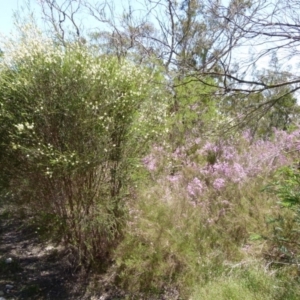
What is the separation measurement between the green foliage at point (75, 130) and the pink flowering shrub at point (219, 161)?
741 millimetres

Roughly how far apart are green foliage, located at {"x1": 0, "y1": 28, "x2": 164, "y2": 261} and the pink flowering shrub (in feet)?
2.43

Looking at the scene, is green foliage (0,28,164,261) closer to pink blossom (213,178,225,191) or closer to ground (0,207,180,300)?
ground (0,207,180,300)

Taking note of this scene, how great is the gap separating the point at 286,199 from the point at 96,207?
2.27m

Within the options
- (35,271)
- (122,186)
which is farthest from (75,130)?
(35,271)

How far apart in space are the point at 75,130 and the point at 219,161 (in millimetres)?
2598

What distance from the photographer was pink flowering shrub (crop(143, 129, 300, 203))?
17.3ft

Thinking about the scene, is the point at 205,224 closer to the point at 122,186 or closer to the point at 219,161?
the point at 122,186

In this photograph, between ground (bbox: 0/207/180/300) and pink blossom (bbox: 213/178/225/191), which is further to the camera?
pink blossom (bbox: 213/178/225/191)

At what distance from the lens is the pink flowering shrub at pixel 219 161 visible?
5281 millimetres

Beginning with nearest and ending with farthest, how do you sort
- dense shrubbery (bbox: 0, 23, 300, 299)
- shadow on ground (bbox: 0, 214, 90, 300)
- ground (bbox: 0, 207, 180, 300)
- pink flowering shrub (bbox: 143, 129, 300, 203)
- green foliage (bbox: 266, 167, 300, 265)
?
green foliage (bbox: 266, 167, 300, 265), dense shrubbery (bbox: 0, 23, 300, 299), ground (bbox: 0, 207, 180, 300), shadow on ground (bbox: 0, 214, 90, 300), pink flowering shrub (bbox: 143, 129, 300, 203)

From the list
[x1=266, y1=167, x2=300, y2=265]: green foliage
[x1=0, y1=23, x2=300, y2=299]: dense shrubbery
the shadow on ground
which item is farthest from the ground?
[x1=266, y1=167, x2=300, y2=265]: green foliage

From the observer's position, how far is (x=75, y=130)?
4297 mm

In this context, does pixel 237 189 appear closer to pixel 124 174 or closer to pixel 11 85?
pixel 124 174

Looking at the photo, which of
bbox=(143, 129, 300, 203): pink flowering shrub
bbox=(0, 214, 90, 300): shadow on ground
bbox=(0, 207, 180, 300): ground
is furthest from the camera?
bbox=(143, 129, 300, 203): pink flowering shrub
